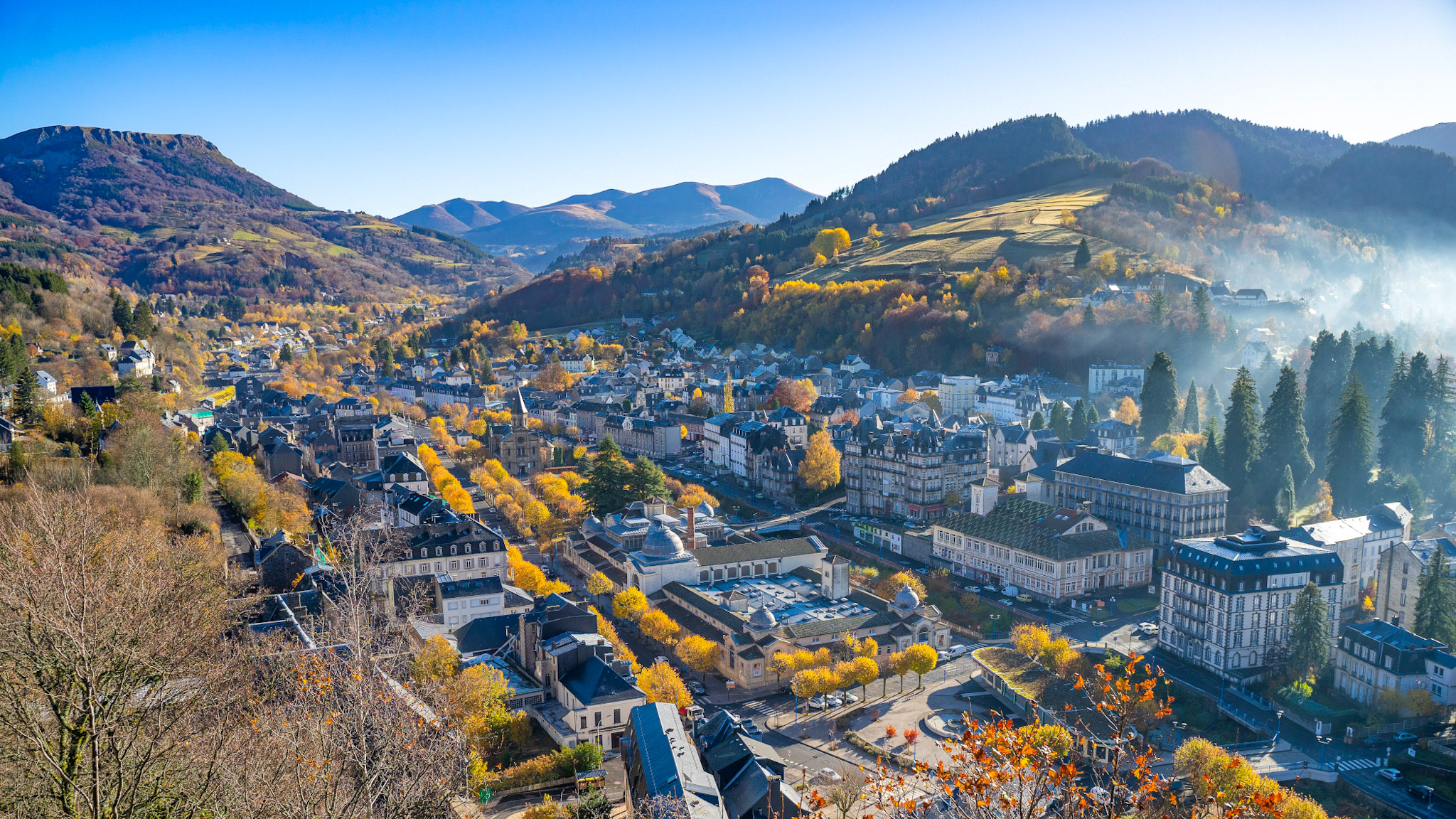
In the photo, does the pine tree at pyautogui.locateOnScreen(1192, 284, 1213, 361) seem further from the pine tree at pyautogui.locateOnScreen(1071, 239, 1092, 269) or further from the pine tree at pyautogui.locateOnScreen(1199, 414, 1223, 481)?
the pine tree at pyautogui.locateOnScreen(1199, 414, 1223, 481)

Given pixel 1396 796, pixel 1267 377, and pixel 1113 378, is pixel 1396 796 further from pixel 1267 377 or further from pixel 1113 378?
pixel 1113 378

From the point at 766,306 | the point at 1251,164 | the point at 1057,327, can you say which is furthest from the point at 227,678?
the point at 1251,164

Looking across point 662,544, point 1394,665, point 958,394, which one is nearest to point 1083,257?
point 958,394

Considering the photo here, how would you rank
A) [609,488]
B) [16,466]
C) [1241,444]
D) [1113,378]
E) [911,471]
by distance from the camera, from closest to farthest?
[16,466]
[1241,444]
[609,488]
[911,471]
[1113,378]

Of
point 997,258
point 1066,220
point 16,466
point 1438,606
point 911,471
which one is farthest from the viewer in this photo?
point 1066,220

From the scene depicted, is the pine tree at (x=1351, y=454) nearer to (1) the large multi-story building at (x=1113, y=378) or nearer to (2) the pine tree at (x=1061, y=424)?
(2) the pine tree at (x=1061, y=424)

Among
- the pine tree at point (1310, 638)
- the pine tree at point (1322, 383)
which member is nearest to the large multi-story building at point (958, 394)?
the pine tree at point (1322, 383)

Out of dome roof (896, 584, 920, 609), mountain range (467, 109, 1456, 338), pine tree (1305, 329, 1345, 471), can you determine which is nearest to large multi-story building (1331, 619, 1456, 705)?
dome roof (896, 584, 920, 609)
